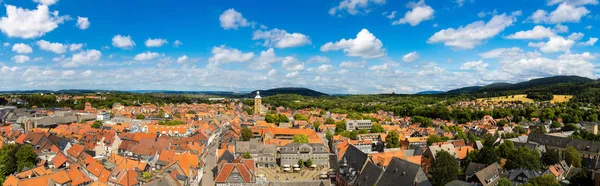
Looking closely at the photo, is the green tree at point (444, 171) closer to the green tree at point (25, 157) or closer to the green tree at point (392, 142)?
the green tree at point (392, 142)

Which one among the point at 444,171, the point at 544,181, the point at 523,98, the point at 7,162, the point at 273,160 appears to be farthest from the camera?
the point at 523,98

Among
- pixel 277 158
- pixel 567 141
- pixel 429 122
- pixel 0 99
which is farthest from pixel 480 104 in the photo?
pixel 0 99

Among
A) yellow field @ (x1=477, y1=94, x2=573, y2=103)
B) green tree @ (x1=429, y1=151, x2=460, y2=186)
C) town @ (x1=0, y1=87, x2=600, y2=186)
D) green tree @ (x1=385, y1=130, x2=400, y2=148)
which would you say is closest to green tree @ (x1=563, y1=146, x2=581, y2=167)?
town @ (x1=0, y1=87, x2=600, y2=186)

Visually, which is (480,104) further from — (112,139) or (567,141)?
(112,139)

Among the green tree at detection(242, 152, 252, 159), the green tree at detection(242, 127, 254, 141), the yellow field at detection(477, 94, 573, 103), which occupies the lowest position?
the green tree at detection(242, 152, 252, 159)

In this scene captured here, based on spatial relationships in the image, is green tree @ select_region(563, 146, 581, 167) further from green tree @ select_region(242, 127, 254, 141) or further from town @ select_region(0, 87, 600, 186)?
green tree @ select_region(242, 127, 254, 141)

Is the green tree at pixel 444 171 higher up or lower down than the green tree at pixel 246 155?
higher up

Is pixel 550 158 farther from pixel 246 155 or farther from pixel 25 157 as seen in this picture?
pixel 25 157

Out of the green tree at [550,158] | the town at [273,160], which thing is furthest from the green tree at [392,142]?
the green tree at [550,158]

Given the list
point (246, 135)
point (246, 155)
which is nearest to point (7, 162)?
point (246, 155)
